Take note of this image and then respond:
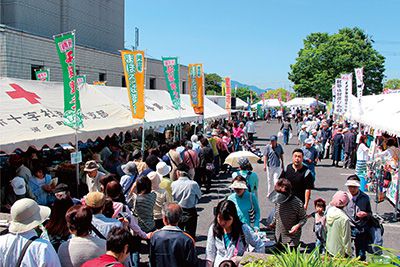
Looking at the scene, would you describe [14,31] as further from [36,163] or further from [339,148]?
[339,148]

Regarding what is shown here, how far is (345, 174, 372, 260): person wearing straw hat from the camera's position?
18.7 feet

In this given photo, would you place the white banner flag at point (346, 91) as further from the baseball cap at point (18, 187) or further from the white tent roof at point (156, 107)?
the baseball cap at point (18, 187)

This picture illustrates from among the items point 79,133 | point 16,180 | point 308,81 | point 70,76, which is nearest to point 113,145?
point 79,133

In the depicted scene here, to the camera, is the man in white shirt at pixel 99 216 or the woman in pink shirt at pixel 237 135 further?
the woman in pink shirt at pixel 237 135

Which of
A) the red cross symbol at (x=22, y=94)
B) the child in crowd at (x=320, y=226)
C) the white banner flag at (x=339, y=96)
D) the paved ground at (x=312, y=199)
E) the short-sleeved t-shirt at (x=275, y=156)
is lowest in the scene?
the paved ground at (x=312, y=199)

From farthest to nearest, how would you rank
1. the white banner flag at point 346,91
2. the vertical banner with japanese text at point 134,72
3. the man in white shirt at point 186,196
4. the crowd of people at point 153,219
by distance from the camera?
the white banner flag at point 346,91 → the vertical banner with japanese text at point 134,72 → the man in white shirt at point 186,196 → the crowd of people at point 153,219

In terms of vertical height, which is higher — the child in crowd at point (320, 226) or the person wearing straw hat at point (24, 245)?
the person wearing straw hat at point (24, 245)

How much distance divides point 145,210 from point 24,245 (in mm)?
2347

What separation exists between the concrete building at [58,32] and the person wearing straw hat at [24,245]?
1330cm

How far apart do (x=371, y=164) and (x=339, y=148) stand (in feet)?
18.4

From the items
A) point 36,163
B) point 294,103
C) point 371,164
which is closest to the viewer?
point 36,163

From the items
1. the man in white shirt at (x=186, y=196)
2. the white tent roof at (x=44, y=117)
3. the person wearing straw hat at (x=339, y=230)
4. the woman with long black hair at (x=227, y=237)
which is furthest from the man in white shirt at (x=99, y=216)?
the white tent roof at (x=44, y=117)

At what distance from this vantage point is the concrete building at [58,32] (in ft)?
51.3

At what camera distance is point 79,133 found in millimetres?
8609
